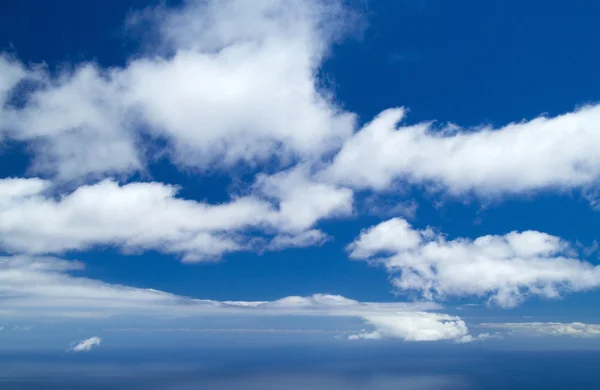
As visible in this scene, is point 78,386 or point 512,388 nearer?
point 512,388

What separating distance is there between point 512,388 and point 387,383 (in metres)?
57.4

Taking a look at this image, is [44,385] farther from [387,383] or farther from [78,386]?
[387,383]

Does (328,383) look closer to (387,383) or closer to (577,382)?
(387,383)

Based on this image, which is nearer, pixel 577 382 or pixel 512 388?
pixel 512 388

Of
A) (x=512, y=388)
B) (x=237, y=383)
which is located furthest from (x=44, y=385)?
(x=512, y=388)

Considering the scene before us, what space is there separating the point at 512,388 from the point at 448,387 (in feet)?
88.9

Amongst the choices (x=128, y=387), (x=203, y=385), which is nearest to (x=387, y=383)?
(x=203, y=385)

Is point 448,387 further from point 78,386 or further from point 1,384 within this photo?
point 1,384

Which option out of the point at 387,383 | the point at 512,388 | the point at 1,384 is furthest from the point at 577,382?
the point at 1,384

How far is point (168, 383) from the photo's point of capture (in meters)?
194

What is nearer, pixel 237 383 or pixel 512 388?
pixel 512 388

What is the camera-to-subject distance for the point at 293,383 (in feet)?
648

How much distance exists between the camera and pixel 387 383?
197m

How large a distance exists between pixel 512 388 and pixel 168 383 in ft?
538
